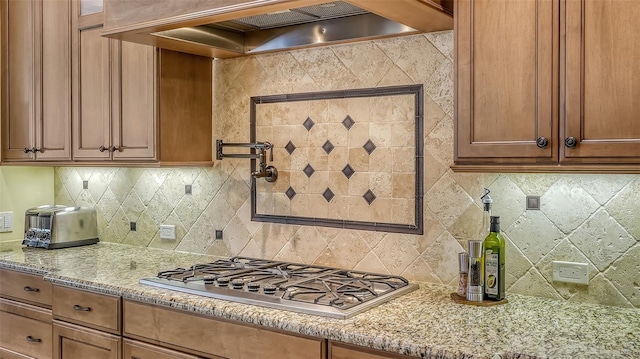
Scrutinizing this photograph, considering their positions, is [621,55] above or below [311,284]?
above

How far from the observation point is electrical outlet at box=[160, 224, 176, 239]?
3291mm

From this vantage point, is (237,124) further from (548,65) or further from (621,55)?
(621,55)

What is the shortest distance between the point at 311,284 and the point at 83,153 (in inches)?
61.4

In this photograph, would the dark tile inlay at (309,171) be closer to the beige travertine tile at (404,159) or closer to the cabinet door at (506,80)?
the beige travertine tile at (404,159)

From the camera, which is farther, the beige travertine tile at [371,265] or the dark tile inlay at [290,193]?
the dark tile inlay at [290,193]

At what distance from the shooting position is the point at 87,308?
257cm

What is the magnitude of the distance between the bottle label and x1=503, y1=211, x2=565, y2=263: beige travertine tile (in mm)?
215

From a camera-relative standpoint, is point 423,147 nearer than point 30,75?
Yes

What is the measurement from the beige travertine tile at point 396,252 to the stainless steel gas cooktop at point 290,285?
8cm

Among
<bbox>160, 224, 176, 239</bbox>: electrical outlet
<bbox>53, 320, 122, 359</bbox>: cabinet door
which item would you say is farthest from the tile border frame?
<bbox>53, 320, 122, 359</bbox>: cabinet door

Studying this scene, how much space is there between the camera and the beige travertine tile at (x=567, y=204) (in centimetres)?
213

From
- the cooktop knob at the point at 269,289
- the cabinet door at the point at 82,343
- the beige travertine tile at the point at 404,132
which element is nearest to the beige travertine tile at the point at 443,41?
the beige travertine tile at the point at 404,132

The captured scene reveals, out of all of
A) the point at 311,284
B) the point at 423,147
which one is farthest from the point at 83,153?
the point at 423,147

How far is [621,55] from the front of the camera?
1.75 meters
